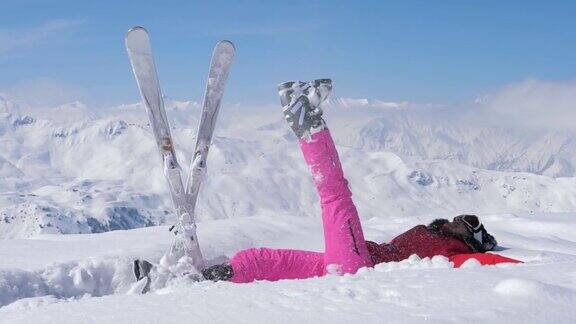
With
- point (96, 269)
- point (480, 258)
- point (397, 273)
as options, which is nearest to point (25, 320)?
point (397, 273)

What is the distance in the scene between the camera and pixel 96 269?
623 cm

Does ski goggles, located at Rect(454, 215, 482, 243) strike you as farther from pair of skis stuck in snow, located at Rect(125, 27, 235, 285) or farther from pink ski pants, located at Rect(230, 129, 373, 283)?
pair of skis stuck in snow, located at Rect(125, 27, 235, 285)

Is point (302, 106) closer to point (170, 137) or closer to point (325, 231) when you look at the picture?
point (325, 231)

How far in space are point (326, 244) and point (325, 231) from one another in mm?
119

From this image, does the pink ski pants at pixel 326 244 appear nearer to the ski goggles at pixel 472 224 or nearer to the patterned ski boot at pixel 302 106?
Answer: the patterned ski boot at pixel 302 106

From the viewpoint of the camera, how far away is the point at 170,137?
20.4 ft

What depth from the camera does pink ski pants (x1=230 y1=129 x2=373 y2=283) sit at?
16.4 ft

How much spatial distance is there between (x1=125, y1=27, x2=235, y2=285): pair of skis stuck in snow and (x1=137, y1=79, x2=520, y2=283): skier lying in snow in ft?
1.54

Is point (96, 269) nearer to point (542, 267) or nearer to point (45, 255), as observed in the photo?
point (45, 255)

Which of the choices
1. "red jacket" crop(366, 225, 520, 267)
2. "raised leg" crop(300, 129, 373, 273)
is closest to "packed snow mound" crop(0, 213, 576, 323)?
"raised leg" crop(300, 129, 373, 273)

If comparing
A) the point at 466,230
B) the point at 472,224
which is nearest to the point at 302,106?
the point at 466,230

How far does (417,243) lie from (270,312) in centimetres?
321

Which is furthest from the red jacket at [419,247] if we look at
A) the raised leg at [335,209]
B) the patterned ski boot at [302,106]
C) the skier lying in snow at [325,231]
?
the patterned ski boot at [302,106]

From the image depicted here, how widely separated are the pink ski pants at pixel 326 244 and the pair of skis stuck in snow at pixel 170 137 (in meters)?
0.63
